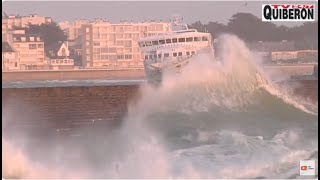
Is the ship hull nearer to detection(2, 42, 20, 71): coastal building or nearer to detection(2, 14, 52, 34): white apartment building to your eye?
detection(2, 14, 52, 34): white apartment building

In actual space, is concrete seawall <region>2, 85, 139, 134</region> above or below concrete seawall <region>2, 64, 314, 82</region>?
below

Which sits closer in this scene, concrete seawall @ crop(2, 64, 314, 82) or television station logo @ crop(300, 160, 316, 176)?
concrete seawall @ crop(2, 64, 314, 82)

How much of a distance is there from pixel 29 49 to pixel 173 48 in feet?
3.22

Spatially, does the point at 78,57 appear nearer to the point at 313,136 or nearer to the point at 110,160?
the point at 110,160

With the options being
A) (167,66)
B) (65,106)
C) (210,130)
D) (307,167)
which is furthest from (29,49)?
(307,167)

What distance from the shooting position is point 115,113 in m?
3.65

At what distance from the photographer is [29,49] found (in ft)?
11.6

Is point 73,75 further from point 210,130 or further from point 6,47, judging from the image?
point 210,130

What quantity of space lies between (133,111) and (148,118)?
117 millimetres

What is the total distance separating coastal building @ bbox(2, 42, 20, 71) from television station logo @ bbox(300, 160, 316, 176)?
2118mm

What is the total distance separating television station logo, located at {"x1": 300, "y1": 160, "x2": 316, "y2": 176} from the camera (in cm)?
377

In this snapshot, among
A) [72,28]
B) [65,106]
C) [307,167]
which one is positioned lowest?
[307,167]

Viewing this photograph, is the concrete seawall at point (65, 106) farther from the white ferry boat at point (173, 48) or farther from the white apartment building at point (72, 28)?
the white apartment building at point (72, 28)

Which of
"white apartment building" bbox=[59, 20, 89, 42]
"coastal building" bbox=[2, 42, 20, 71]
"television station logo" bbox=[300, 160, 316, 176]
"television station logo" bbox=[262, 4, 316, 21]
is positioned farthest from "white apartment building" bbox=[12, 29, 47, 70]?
"television station logo" bbox=[300, 160, 316, 176]
